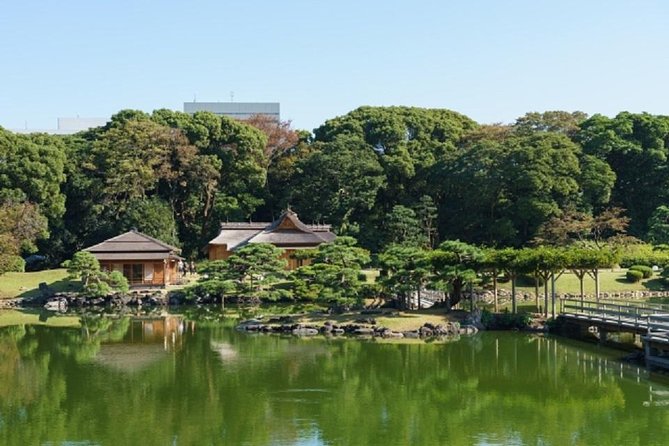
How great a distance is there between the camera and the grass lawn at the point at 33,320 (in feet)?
A: 94.8

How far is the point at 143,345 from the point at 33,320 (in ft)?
29.2

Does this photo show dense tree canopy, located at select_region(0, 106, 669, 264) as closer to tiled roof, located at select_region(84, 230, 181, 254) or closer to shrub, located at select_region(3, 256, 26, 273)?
shrub, located at select_region(3, 256, 26, 273)

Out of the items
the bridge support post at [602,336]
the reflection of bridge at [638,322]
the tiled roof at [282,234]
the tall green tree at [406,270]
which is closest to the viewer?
the reflection of bridge at [638,322]

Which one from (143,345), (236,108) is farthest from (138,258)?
(236,108)

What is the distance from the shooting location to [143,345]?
76.6 feet

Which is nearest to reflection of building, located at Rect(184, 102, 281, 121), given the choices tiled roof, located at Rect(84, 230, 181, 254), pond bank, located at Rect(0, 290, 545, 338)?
tiled roof, located at Rect(84, 230, 181, 254)

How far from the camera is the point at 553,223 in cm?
4081

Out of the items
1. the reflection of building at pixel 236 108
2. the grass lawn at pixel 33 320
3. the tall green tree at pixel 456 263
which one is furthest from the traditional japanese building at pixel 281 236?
the reflection of building at pixel 236 108

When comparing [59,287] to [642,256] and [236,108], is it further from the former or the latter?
[236,108]

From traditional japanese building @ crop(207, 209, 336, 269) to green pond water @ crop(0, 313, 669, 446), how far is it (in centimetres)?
1783

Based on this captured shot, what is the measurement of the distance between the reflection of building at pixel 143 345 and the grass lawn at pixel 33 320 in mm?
2405

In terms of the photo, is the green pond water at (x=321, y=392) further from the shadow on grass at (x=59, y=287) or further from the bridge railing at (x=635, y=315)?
the shadow on grass at (x=59, y=287)

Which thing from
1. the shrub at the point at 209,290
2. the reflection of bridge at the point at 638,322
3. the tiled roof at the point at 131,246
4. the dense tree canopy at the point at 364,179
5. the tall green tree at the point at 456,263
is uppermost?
the dense tree canopy at the point at 364,179

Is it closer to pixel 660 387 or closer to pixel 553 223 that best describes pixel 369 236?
pixel 553 223
